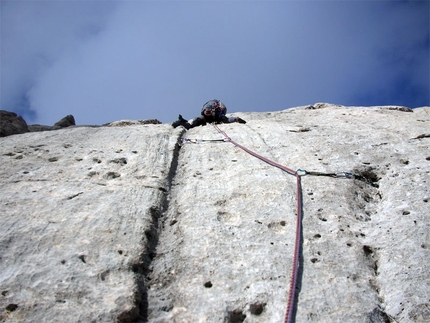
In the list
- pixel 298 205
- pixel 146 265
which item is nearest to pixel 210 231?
pixel 146 265

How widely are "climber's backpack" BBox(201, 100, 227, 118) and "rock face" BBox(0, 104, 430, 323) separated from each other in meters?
3.59

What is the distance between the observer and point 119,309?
3.76 metres

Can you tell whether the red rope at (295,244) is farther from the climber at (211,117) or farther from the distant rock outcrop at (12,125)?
the distant rock outcrop at (12,125)

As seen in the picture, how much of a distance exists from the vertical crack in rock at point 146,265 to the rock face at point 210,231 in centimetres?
1

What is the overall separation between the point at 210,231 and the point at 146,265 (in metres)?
0.88

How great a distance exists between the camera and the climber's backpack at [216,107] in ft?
37.2

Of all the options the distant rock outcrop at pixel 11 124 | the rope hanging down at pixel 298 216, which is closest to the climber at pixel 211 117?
the rope hanging down at pixel 298 216

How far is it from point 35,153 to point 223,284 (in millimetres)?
4591

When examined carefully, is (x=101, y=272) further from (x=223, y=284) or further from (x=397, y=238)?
(x=397, y=238)

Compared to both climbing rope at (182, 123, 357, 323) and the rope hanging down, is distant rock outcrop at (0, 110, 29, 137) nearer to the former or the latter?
climbing rope at (182, 123, 357, 323)

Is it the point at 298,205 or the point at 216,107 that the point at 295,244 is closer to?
the point at 298,205

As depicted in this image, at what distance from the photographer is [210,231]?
4.96m

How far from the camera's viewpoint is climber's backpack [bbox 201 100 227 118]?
11344mm

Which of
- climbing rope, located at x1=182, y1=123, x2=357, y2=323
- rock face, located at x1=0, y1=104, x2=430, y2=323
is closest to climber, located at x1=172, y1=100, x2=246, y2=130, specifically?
climbing rope, located at x1=182, y1=123, x2=357, y2=323
